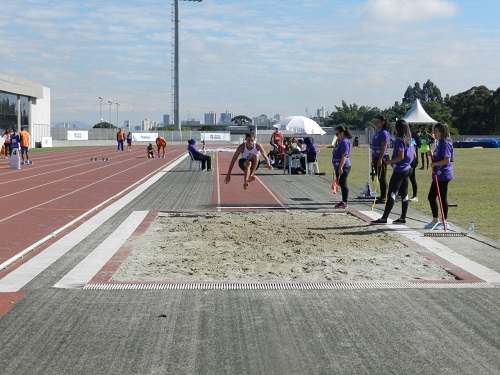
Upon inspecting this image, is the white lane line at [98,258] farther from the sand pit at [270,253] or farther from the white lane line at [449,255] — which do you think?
the white lane line at [449,255]

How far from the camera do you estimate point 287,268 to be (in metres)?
8.42

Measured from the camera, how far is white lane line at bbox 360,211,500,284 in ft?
26.3

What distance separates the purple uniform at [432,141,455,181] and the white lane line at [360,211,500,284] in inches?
41.5

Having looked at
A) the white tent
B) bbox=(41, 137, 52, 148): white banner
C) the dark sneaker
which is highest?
the white tent

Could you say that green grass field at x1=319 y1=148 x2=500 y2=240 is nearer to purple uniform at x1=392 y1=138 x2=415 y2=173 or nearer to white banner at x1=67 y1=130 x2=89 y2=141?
purple uniform at x1=392 y1=138 x2=415 y2=173

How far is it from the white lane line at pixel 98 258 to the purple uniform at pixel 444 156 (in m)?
5.16

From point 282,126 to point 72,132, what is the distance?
52869 mm

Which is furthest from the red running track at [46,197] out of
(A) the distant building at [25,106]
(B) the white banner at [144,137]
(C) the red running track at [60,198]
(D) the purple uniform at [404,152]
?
(B) the white banner at [144,137]

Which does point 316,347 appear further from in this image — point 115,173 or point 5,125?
point 5,125

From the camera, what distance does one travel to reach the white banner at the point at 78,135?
8075 centimetres

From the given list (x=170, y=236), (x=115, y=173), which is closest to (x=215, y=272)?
(x=170, y=236)

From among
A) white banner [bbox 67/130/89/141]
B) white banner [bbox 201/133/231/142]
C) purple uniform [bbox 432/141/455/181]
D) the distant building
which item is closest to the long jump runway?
purple uniform [bbox 432/141/455/181]

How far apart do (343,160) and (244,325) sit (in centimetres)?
958

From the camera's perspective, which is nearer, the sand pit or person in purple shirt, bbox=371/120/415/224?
the sand pit
